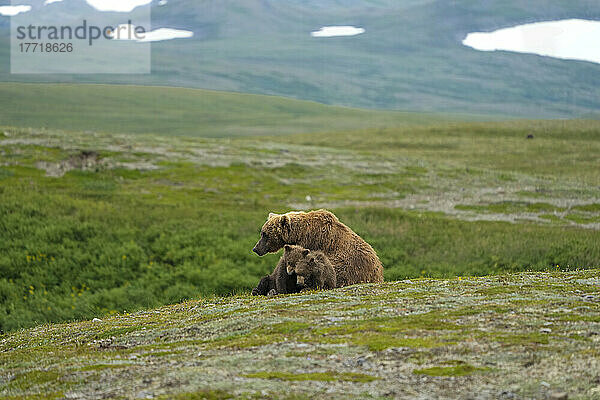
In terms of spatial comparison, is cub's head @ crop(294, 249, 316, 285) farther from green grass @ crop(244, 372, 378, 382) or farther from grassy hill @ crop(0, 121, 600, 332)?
grassy hill @ crop(0, 121, 600, 332)

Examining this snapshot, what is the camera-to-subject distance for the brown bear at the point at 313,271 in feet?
49.3

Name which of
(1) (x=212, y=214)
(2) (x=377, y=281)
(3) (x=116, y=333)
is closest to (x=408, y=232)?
(1) (x=212, y=214)

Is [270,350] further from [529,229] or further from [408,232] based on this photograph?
[529,229]

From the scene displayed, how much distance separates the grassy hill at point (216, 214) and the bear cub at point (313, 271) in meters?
11.2

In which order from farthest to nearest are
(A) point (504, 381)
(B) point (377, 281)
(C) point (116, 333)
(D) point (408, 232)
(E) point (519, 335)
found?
(D) point (408, 232) → (B) point (377, 281) → (C) point (116, 333) → (E) point (519, 335) → (A) point (504, 381)

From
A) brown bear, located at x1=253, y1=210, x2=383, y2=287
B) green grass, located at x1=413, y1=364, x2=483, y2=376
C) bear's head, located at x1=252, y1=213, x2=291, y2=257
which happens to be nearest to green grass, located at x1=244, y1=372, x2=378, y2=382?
green grass, located at x1=413, y1=364, x2=483, y2=376

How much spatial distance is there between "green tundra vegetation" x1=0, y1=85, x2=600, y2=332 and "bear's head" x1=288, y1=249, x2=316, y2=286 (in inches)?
329

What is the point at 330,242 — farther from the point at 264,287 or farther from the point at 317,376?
the point at 317,376

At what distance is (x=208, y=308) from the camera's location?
45.8ft

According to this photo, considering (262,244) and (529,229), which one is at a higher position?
(262,244)

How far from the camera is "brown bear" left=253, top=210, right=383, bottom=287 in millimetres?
16453

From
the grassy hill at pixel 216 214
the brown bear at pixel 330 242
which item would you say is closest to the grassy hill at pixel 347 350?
the brown bear at pixel 330 242

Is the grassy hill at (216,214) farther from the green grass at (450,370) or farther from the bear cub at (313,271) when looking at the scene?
the green grass at (450,370)

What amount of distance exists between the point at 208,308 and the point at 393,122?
594ft
